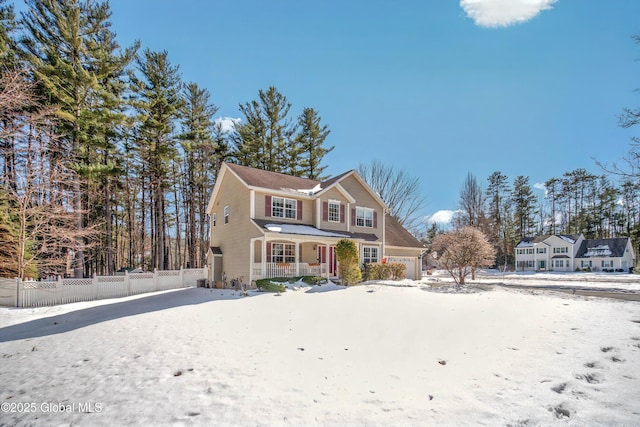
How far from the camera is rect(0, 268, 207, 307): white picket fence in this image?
513 inches

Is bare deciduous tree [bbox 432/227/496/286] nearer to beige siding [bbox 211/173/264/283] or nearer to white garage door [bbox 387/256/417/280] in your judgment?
white garage door [bbox 387/256/417/280]

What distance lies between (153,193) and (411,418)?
2776cm

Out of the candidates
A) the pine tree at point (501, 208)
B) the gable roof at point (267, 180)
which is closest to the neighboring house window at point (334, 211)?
the gable roof at point (267, 180)

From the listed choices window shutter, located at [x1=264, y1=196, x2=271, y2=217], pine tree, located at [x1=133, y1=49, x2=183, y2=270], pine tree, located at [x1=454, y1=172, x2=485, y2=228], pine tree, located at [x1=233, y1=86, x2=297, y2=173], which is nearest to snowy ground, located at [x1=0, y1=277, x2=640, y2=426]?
window shutter, located at [x1=264, y1=196, x2=271, y2=217]

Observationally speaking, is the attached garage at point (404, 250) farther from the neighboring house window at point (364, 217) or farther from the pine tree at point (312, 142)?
the pine tree at point (312, 142)

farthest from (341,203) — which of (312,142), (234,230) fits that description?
(312,142)

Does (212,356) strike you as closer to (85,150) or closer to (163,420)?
(163,420)

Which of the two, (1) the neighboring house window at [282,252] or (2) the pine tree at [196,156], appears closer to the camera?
(1) the neighboring house window at [282,252]

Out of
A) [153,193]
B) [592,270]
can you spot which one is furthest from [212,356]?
[592,270]

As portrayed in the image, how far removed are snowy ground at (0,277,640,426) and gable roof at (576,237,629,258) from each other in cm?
4320

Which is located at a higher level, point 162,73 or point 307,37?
point 162,73

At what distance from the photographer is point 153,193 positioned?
26422 millimetres

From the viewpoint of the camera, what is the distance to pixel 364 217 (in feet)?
71.9

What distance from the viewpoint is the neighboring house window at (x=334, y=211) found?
20.0m
